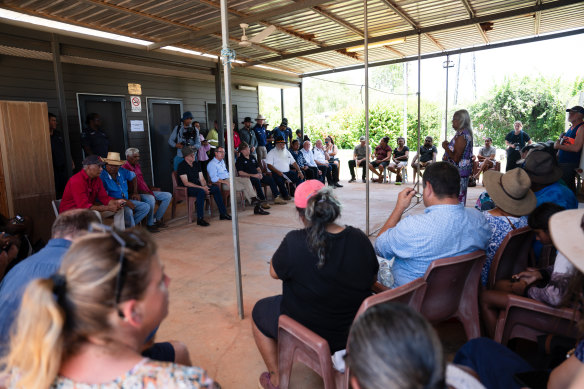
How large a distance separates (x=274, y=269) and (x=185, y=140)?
20.9ft

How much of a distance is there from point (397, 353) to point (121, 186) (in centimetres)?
499

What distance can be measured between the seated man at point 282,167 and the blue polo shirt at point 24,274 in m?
6.03

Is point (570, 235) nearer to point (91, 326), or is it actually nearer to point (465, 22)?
point (91, 326)

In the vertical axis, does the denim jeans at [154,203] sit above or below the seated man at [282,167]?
below

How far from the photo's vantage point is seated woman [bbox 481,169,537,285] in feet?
7.79

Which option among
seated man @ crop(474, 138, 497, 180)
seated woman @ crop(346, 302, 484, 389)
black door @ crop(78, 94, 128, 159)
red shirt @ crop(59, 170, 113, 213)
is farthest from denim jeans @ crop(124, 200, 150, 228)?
seated man @ crop(474, 138, 497, 180)

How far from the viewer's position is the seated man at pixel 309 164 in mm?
8872

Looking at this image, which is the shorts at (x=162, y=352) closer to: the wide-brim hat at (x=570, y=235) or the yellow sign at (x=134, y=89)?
the wide-brim hat at (x=570, y=235)

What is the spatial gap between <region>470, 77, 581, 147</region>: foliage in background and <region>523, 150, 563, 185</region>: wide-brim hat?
609 inches

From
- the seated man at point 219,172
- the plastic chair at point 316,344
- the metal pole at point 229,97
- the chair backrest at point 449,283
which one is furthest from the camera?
the seated man at point 219,172

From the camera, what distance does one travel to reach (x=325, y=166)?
949 centimetres

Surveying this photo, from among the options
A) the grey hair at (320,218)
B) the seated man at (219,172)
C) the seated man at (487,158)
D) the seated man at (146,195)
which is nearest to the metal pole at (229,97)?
the grey hair at (320,218)

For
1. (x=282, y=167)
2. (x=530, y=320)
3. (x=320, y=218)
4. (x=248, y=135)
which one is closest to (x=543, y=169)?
(x=530, y=320)

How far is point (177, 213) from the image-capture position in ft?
22.1
